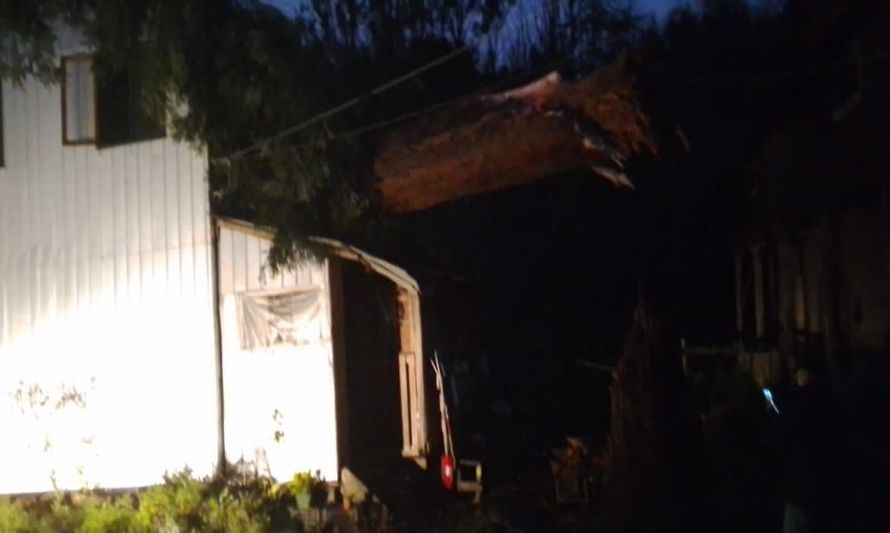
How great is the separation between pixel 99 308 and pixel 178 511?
3075 mm

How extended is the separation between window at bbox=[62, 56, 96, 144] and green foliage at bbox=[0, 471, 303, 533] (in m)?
4.26

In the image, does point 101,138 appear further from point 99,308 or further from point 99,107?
point 99,308

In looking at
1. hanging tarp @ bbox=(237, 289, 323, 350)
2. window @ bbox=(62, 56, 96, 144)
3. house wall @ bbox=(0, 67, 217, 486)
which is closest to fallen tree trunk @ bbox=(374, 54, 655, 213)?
hanging tarp @ bbox=(237, 289, 323, 350)

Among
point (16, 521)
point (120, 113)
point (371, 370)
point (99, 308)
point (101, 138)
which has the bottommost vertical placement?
point (16, 521)

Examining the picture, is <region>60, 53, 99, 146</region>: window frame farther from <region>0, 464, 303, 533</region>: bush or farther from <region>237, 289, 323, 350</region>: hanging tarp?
<region>0, 464, 303, 533</region>: bush

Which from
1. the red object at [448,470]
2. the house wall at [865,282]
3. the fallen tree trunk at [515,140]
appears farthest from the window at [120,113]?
the house wall at [865,282]

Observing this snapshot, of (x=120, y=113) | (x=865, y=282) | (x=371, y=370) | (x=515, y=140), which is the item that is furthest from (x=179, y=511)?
(x=865, y=282)

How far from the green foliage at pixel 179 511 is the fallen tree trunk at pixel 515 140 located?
11.1ft

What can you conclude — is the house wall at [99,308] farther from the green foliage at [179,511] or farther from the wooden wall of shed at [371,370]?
the wooden wall of shed at [371,370]

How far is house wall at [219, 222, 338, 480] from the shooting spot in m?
13.2

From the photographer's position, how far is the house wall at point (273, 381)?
13227 mm

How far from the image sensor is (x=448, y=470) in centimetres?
1356

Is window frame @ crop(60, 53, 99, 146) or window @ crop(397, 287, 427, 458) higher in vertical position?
window frame @ crop(60, 53, 99, 146)

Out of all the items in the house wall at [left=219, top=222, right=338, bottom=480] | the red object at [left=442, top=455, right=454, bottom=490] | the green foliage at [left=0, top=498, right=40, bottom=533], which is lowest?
the green foliage at [left=0, top=498, right=40, bottom=533]
